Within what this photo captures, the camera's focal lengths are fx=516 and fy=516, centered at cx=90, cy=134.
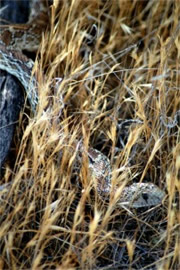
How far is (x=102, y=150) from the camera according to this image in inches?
122

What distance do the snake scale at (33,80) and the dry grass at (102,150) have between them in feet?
0.20

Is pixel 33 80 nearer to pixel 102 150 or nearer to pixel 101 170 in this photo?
pixel 102 150

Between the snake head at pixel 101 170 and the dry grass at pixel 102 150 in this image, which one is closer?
the dry grass at pixel 102 150

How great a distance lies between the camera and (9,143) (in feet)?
9.46

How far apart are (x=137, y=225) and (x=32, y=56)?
1538 mm

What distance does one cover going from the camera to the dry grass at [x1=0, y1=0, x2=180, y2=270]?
227 centimetres

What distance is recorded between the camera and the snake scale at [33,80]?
2.62 meters

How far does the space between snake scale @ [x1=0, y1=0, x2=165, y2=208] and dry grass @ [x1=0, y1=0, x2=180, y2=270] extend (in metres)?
0.06

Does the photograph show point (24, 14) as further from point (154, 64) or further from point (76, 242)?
point (76, 242)

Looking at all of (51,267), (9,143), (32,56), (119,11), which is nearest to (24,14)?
(32,56)

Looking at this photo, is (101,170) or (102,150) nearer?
(101,170)

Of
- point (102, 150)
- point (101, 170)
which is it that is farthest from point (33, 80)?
point (101, 170)

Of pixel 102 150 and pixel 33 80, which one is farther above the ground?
pixel 33 80

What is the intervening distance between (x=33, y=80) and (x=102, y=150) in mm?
589
